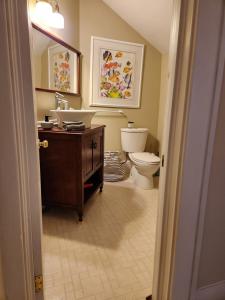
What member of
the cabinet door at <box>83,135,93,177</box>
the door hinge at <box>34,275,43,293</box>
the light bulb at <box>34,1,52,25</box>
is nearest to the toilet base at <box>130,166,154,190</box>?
the cabinet door at <box>83,135,93,177</box>

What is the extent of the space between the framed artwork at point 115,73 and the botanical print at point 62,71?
41 cm

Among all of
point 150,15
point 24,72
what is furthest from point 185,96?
point 150,15

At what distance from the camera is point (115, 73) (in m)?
2.84

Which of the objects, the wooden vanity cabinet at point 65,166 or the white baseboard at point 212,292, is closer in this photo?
the white baseboard at point 212,292

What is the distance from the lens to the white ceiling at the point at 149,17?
2033 millimetres

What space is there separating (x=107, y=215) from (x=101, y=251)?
51 cm

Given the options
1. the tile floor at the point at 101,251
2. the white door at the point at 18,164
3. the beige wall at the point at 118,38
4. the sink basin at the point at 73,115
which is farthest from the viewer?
the beige wall at the point at 118,38

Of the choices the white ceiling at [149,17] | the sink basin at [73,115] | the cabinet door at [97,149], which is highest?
the white ceiling at [149,17]

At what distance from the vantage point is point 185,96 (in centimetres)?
79

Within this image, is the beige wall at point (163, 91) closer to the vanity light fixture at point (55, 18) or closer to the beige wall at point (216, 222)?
the vanity light fixture at point (55, 18)

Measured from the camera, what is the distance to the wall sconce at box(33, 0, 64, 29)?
5.84 ft

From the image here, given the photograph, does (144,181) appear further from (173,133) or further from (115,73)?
(173,133)

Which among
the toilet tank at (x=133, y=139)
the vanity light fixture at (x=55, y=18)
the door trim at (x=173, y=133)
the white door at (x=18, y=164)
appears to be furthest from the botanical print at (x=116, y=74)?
the white door at (x=18, y=164)

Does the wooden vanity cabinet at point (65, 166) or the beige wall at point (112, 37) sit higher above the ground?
the beige wall at point (112, 37)
